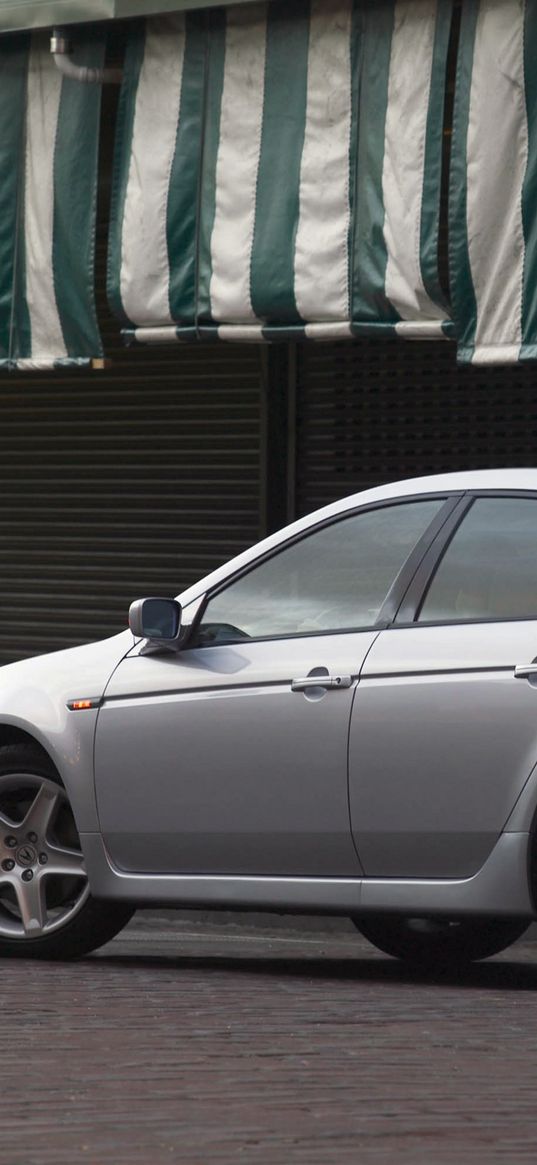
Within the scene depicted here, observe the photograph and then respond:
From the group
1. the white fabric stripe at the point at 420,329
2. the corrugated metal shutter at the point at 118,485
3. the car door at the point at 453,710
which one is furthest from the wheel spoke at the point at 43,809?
the corrugated metal shutter at the point at 118,485

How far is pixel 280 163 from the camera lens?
11461 millimetres

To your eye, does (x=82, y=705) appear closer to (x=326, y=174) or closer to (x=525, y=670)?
(x=525, y=670)

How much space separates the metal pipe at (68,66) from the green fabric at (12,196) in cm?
40

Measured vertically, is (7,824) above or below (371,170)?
below

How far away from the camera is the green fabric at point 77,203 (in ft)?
40.1

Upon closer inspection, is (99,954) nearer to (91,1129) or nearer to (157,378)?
(91,1129)

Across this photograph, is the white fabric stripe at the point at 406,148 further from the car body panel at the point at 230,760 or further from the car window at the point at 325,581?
the car body panel at the point at 230,760

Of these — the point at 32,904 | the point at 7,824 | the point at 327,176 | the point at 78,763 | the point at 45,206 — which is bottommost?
the point at 32,904

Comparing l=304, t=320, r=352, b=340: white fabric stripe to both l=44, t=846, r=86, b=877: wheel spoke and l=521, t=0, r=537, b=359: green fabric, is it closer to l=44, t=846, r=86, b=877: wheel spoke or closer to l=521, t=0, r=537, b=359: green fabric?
l=521, t=0, r=537, b=359: green fabric

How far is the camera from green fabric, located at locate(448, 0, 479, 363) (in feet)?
35.1

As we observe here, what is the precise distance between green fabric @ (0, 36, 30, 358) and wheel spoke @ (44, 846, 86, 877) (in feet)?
16.9

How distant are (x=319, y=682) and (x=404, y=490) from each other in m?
0.76

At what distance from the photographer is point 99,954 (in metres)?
8.41

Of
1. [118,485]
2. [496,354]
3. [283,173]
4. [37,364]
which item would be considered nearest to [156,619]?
[496,354]
